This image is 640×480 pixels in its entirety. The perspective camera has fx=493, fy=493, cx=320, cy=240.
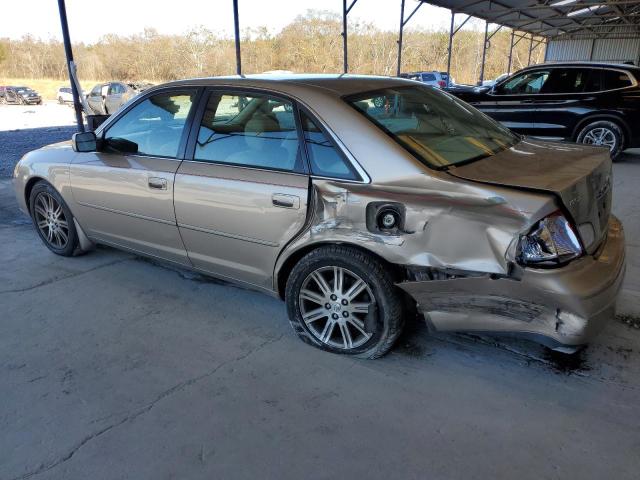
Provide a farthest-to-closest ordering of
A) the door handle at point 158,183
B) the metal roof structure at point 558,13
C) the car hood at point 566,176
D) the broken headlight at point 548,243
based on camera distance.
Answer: the metal roof structure at point 558,13 < the door handle at point 158,183 < the car hood at point 566,176 < the broken headlight at point 548,243

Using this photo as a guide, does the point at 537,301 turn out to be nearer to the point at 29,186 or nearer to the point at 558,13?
the point at 29,186

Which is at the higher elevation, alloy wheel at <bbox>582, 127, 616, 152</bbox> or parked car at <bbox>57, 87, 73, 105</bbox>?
parked car at <bbox>57, 87, 73, 105</bbox>

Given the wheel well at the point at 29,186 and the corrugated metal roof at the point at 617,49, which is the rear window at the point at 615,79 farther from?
the corrugated metal roof at the point at 617,49

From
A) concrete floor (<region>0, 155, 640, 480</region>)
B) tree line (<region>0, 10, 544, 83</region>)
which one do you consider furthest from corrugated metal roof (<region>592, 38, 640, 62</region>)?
concrete floor (<region>0, 155, 640, 480</region>)

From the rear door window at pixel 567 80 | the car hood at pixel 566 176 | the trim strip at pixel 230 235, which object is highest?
the rear door window at pixel 567 80

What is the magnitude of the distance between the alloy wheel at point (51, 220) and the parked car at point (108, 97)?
17525mm

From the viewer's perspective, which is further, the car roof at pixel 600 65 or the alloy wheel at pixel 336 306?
the car roof at pixel 600 65

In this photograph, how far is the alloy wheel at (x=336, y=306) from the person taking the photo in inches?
107

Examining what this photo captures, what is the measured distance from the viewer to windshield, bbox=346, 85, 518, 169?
2.66m

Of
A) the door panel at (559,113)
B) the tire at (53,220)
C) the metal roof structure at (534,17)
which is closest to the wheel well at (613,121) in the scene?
the door panel at (559,113)

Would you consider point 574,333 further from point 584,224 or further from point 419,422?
point 419,422

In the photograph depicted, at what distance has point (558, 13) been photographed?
69.0ft

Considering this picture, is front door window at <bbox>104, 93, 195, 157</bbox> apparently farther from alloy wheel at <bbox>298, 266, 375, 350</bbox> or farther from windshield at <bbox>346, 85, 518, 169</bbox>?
alloy wheel at <bbox>298, 266, 375, 350</bbox>

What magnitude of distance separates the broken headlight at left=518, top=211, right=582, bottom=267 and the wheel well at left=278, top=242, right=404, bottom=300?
639 mm
